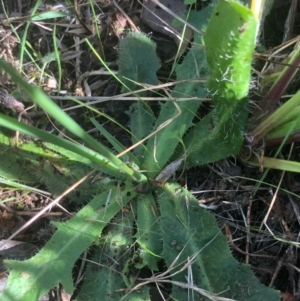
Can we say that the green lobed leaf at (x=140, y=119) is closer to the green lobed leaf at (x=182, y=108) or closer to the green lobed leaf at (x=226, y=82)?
the green lobed leaf at (x=182, y=108)

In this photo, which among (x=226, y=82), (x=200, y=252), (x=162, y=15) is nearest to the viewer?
(x=226, y=82)

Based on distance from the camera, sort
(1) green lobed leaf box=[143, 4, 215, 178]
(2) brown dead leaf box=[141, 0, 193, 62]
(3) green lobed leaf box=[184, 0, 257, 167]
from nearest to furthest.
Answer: (3) green lobed leaf box=[184, 0, 257, 167]
(1) green lobed leaf box=[143, 4, 215, 178]
(2) brown dead leaf box=[141, 0, 193, 62]

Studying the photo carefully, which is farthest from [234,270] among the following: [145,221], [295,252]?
[145,221]

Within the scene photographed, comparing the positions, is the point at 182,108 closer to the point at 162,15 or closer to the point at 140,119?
the point at 140,119

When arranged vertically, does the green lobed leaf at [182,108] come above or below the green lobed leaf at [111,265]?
above

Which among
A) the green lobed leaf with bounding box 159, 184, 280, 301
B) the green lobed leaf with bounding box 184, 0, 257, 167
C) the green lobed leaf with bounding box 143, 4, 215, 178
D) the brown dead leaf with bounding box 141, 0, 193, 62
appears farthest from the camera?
the brown dead leaf with bounding box 141, 0, 193, 62

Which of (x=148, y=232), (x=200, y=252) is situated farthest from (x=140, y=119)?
(x=200, y=252)

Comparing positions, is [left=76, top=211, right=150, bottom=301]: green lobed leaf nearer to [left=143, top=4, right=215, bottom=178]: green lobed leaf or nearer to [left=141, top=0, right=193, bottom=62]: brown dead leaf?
[left=143, top=4, right=215, bottom=178]: green lobed leaf

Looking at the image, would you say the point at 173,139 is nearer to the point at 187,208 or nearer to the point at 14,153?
the point at 187,208

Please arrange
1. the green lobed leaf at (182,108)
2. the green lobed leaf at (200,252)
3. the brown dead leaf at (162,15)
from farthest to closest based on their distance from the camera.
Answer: the brown dead leaf at (162,15)
the green lobed leaf at (182,108)
the green lobed leaf at (200,252)

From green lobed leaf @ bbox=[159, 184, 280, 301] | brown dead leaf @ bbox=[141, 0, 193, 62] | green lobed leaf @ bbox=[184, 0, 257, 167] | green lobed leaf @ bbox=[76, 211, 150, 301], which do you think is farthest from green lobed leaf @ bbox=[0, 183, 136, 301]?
brown dead leaf @ bbox=[141, 0, 193, 62]

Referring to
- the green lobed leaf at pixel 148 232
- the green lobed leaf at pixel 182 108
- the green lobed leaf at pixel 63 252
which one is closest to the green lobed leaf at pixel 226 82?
the green lobed leaf at pixel 182 108

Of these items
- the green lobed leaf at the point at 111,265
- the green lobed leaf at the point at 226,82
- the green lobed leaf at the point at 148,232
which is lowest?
the green lobed leaf at the point at 111,265
